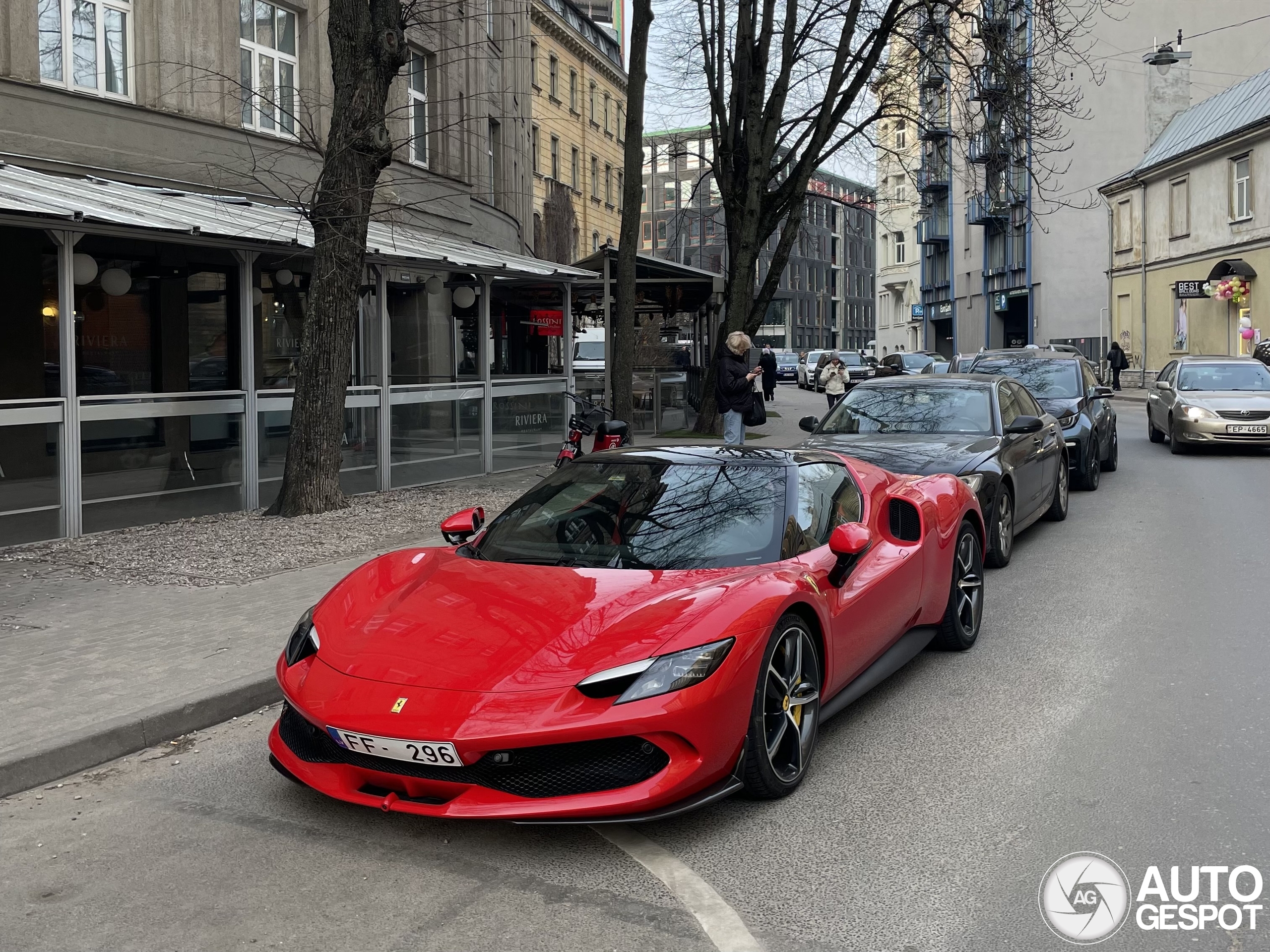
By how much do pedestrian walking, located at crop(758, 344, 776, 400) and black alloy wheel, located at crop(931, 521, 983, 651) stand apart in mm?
20951

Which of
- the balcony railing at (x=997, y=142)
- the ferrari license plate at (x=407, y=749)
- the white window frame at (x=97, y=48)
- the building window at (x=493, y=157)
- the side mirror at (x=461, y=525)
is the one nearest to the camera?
A: the ferrari license plate at (x=407, y=749)

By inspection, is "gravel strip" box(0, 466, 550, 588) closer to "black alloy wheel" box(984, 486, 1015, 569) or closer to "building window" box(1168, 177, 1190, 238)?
"black alloy wheel" box(984, 486, 1015, 569)

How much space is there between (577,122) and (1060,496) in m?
39.6

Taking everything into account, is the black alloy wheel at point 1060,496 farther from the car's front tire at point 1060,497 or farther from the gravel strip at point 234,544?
the gravel strip at point 234,544

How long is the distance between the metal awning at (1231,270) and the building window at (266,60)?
93.4 feet

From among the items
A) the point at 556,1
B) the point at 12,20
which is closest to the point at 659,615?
the point at 12,20

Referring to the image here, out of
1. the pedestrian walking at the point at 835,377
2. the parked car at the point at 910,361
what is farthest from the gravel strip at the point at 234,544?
the parked car at the point at 910,361

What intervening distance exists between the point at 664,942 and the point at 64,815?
250 centimetres

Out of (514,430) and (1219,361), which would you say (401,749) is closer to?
(514,430)

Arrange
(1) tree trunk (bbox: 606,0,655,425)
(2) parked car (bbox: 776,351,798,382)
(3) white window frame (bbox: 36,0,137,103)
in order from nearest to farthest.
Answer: (3) white window frame (bbox: 36,0,137,103) → (1) tree trunk (bbox: 606,0,655,425) → (2) parked car (bbox: 776,351,798,382)

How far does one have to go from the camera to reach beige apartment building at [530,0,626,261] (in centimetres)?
4288

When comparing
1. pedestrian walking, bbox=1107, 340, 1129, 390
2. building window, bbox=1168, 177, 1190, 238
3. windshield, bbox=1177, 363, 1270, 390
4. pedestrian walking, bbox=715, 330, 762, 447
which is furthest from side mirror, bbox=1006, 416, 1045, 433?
building window, bbox=1168, 177, 1190, 238

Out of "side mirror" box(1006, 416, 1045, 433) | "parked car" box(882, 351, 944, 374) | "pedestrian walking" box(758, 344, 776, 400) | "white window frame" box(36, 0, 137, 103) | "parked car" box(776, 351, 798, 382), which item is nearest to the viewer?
"side mirror" box(1006, 416, 1045, 433)

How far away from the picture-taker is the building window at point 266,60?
60.0 feet
